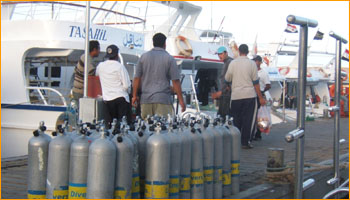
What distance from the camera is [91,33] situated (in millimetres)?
11164

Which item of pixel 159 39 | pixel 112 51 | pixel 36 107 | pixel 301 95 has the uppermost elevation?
pixel 159 39

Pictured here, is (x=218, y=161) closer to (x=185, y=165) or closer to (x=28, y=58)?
(x=185, y=165)

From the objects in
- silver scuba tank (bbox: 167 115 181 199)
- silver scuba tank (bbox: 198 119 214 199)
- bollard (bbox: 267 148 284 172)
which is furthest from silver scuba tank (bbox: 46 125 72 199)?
bollard (bbox: 267 148 284 172)

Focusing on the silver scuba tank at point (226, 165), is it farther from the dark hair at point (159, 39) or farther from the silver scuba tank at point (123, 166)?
the dark hair at point (159, 39)

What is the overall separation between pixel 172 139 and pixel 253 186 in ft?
5.20

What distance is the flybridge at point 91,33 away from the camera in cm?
1074

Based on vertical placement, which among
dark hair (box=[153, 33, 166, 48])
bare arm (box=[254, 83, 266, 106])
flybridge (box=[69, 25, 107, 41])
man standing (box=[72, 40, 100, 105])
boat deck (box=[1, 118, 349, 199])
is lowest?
boat deck (box=[1, 118, 349, 199])

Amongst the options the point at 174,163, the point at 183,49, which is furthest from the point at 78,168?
the point at 183,49

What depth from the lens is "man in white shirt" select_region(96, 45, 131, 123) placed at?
19.3 feet

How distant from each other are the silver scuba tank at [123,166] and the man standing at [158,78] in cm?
215

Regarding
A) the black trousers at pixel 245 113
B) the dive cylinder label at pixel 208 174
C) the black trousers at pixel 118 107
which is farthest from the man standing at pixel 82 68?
the dive cylinder label at pixel 208 174

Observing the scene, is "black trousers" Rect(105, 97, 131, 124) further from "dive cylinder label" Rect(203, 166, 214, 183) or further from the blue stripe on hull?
Answer: the blue stripe on hull

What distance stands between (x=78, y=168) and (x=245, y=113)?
4.50m

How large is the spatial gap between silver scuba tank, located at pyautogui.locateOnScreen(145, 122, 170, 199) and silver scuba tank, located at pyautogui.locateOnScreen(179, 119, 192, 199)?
23 centimetres
